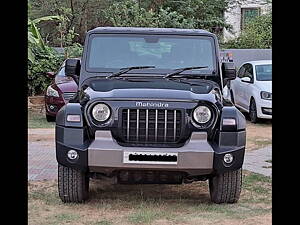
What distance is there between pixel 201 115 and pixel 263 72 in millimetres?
8668

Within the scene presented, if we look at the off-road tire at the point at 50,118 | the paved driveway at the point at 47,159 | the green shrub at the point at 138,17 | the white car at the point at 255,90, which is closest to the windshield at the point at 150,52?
the paved driveway at the point at 47,159

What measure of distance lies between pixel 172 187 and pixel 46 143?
14.4ft

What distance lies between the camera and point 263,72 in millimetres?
14039

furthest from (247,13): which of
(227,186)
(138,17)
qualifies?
(227,186)

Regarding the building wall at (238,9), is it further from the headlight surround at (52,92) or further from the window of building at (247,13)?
the headlight surround at (52,92)

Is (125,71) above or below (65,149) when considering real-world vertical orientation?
above

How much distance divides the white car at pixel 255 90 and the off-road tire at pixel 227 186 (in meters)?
7.30

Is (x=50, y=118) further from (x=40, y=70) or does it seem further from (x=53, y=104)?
(x=40, y=70)

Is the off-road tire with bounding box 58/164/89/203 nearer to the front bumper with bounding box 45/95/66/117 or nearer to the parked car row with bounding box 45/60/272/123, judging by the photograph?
the parked car row with bounding box 45/60/272/123

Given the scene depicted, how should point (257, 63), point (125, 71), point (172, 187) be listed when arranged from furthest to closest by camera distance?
point (257, 63)
point (172, 187)
point (125, 71)

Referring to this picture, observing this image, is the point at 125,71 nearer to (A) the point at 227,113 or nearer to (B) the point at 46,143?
(A) the point at 227,113

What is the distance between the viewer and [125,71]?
6617 millimetres
